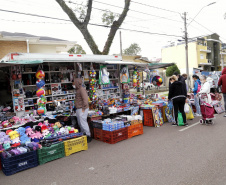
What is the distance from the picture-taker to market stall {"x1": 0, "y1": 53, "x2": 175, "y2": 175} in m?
4.83

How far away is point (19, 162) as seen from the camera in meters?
4.33

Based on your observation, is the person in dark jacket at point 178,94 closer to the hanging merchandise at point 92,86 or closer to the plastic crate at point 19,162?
the hanging merchandise at point 92,86

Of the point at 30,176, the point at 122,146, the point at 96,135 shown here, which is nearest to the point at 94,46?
the point at 96,135

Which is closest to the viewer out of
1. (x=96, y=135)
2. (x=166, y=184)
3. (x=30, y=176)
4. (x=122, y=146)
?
(x=166, y=184)

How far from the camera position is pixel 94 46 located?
12.7 metres

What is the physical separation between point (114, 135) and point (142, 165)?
1.76 m

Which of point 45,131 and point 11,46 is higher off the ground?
point 11,46

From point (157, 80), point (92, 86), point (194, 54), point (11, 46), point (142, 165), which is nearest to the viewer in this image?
point (142, 165)

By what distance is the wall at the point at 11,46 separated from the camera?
15974 mm

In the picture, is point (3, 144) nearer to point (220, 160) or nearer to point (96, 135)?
point (96, 135)

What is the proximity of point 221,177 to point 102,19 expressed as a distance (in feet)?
41.0

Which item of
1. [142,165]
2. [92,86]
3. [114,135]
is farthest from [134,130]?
[92,86]

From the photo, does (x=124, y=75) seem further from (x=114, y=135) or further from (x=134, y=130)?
(x=114, y=135)

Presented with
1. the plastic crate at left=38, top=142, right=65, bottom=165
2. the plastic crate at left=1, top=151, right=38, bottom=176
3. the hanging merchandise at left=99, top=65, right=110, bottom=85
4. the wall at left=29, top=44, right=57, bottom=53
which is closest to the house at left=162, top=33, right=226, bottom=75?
the wall at left=29, top=44, right=57, bottom=53
